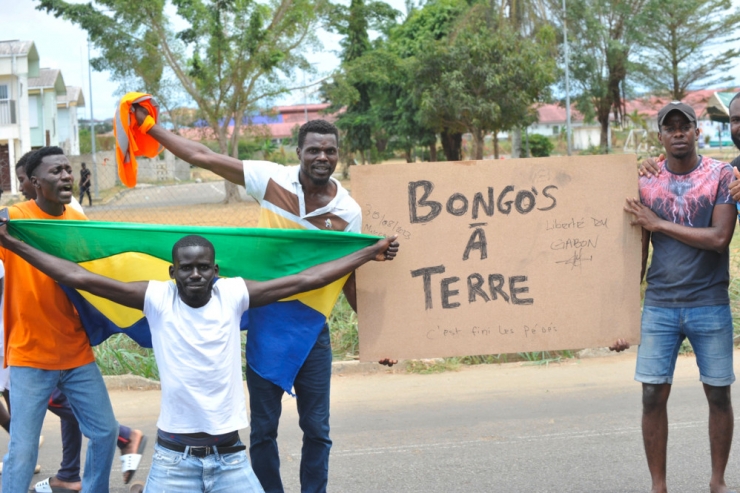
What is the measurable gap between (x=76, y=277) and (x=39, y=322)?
0.45 m

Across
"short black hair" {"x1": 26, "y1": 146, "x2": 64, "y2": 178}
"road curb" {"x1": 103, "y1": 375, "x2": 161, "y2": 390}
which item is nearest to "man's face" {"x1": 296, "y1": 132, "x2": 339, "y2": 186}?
"short black hair" {"x1": 26, "y1": 146, "x2": 64, "y2": 178}

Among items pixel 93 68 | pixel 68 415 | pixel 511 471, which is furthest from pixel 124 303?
pixel 93 68

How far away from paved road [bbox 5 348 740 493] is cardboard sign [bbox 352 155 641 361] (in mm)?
890

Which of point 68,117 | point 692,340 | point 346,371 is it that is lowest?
point 346,371

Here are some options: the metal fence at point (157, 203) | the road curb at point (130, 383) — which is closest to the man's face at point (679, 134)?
the road curb at point (130, 383)

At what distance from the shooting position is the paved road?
15.2ft

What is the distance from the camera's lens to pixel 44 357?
12.0 feet

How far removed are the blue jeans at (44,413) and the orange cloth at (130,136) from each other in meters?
0.92

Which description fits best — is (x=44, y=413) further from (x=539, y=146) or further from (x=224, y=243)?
(x=539, y=146)

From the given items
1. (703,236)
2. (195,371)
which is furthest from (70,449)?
(703,236)

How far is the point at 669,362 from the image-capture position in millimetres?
4004

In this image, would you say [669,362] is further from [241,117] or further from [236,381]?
[241,117]

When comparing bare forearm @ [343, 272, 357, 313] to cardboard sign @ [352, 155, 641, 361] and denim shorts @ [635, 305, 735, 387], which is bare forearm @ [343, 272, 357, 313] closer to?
cardboard sign @ [352, 155, 641, 361]

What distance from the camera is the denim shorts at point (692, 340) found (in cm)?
395
